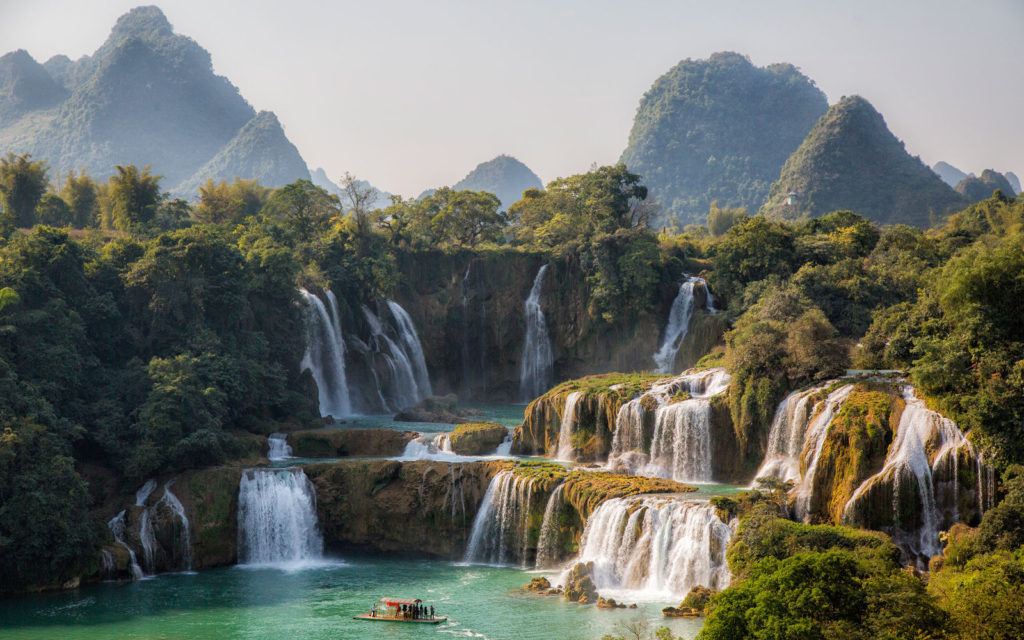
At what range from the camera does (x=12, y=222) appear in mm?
45812

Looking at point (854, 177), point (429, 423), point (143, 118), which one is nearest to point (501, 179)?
point (143, 118)

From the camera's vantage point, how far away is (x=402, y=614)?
23.7m

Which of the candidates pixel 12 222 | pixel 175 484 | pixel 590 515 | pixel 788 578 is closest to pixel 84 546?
pixel 175 484

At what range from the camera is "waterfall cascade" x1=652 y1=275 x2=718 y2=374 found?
48469 mm

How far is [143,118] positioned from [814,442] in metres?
140

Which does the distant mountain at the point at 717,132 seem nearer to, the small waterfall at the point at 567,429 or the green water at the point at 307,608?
the small waterfall at the point at 567,429

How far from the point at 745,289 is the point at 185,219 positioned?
104ft

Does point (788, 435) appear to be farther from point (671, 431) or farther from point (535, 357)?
point (535, 357)

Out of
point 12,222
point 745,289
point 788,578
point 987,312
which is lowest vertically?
point 788,578

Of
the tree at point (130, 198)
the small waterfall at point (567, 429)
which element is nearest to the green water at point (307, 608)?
the small waterfall at point (567, 429)

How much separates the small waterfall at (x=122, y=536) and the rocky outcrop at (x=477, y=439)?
11980mm

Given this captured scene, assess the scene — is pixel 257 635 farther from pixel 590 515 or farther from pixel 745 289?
pixel 745 289

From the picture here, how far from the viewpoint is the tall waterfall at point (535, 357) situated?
2124 inches

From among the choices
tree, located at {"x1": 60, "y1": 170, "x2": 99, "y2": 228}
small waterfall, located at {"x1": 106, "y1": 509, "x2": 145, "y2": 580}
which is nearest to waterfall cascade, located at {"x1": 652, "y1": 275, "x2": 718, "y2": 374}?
small waterfall, located at {"x1": 106, "y1": 509, "x2": 145, "y2": 580}
